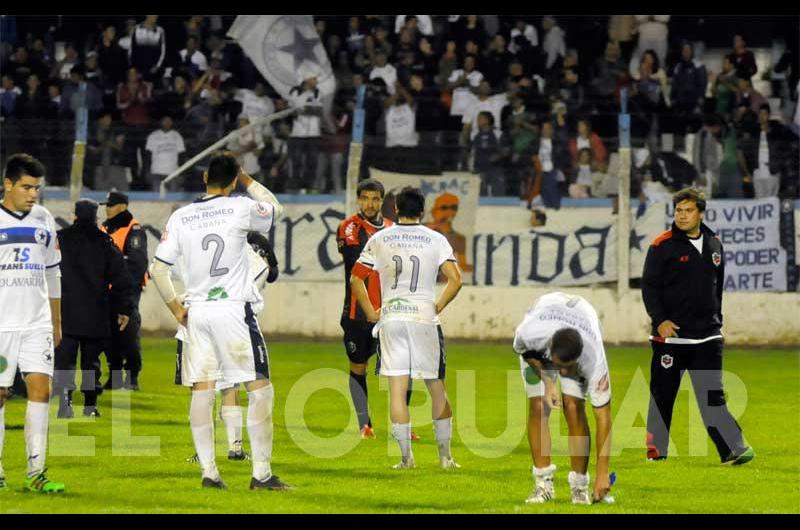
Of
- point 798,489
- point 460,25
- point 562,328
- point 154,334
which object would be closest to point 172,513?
point 562,328

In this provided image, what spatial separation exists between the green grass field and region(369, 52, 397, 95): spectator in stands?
28.0ft

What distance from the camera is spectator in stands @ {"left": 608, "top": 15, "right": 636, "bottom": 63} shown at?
27.8 metres

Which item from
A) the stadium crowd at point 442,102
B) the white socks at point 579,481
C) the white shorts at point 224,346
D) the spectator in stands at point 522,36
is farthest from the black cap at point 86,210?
the spectator in stands at point 522,36

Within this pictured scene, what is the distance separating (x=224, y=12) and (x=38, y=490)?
19949 mm

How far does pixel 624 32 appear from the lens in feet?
92.5

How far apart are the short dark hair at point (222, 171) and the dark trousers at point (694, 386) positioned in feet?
14.3

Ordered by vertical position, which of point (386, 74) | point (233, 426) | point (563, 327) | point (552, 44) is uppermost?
point (552, 44)

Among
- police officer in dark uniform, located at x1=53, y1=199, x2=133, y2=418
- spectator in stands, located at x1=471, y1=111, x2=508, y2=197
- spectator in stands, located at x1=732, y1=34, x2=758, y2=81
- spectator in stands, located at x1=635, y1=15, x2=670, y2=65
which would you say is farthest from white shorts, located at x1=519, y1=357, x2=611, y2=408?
spectator in stands, located at x1=635, y1=15, x2=670, y2=65

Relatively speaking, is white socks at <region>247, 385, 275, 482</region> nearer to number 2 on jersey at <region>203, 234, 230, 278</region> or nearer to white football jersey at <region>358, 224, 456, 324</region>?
number 2 on jersey at <region>203, 234, 230, 278</region>

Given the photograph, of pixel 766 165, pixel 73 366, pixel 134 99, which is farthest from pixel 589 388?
pixel 134 99

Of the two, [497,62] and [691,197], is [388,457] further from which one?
[497,62]

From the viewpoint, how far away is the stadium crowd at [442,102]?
23.5 metres

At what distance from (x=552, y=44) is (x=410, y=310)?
1710 centimetres

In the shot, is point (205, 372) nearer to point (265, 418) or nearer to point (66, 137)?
point (265, 418)
